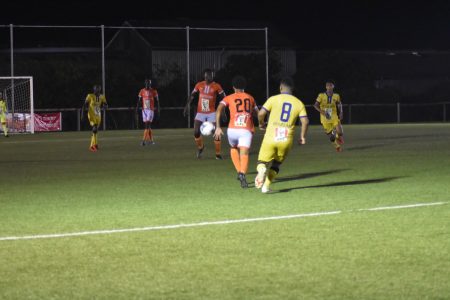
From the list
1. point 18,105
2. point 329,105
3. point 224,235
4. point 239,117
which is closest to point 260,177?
point 239,117

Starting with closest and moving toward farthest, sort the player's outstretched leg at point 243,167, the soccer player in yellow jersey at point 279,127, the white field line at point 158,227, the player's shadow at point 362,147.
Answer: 1. the white field line at point 158,227
2. the soccer player in yellow jersey at point 279,127
3. the player's outstretched leg at point 243,167
4. the player's shadow at point 362,147

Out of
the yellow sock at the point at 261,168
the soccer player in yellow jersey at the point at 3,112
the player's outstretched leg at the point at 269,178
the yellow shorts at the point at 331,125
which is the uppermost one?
the soccer player in yellow jersey at the point at 3,112

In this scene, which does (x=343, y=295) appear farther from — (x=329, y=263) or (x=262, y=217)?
(x=262, y=217)

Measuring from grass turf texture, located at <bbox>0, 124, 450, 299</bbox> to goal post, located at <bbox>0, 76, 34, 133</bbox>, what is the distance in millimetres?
22245

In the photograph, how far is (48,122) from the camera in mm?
45688

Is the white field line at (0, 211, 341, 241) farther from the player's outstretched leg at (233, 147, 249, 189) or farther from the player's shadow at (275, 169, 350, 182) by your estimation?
the player's shadow at (275, 169, 350, 182)

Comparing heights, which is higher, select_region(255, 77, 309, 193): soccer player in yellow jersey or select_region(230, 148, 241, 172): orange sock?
select_region(255, 77, 309, 193): soccer player in yellow jersey

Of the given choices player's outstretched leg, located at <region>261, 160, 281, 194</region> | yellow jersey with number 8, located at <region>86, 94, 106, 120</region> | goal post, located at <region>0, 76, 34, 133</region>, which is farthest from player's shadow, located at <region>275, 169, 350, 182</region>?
goal post, located at <region>0, 76, 34, 133</region>

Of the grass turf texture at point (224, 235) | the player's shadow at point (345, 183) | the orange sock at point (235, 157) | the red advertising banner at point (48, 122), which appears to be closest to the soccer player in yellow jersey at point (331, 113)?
the grass turf texture at point (224, 235)

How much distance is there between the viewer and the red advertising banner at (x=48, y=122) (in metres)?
45.1

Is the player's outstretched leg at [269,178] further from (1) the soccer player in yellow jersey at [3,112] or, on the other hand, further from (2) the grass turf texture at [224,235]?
(1) the soccer player in yellow jersey at [3,112]

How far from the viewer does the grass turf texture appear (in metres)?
7.45

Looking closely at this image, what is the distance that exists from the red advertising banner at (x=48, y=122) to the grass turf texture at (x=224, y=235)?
983 inches

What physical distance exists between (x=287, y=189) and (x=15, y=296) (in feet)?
28.2
